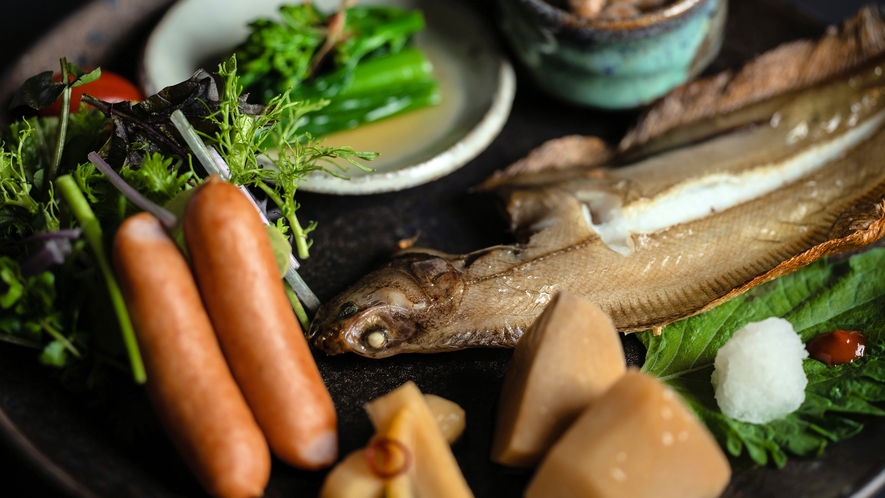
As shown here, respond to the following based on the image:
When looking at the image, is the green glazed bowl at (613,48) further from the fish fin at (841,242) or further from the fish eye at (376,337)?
the fish eye at (376,337)

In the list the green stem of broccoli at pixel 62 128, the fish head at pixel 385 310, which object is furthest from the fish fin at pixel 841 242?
the green stem of broccoli at pixel 62 128

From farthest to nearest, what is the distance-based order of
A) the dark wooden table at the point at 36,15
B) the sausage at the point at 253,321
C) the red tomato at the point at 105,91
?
the dark wooden table at the point at 36,15 → the red tomato at the point at 105,91 → the sausage at the point at 253,321

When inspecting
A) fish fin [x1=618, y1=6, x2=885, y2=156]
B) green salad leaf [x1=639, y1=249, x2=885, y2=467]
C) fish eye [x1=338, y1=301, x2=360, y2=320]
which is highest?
fish fin [x1=618, y1=6, x2=885, y2=156]

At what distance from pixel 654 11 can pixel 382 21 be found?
3.57 feet

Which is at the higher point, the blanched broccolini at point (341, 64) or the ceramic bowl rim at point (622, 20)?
the ceramic bowl rim at point (622, 20)

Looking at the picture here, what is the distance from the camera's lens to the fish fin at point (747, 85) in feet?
8.52

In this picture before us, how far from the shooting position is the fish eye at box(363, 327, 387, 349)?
198 cm

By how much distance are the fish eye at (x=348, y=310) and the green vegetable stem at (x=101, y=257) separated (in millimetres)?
557

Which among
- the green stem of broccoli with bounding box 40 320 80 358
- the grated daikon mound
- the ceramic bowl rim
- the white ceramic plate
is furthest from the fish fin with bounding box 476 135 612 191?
the green stem of broccoli with bounding box 40 320 80 358

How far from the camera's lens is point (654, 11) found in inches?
98.0

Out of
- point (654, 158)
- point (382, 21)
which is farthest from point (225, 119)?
point (654, 158)

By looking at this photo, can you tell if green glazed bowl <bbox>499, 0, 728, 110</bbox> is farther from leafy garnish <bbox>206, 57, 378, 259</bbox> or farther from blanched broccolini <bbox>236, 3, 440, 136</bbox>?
leafy garnish <bbox>206, 57, 378, 259</bbox>

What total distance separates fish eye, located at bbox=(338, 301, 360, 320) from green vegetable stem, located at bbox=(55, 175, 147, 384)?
557 millimetres

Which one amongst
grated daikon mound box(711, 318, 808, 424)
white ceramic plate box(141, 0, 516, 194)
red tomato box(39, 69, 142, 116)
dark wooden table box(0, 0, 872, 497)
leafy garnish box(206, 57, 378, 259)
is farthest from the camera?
dark wooden table box(0, 0, 872, 497)
